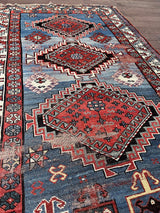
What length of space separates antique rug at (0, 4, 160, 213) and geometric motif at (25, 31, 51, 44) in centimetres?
2

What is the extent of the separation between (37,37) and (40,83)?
1.20 m

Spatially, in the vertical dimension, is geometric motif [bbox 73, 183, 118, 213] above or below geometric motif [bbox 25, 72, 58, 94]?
below

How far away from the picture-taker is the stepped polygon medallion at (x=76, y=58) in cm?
277

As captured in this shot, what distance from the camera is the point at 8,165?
165 cm

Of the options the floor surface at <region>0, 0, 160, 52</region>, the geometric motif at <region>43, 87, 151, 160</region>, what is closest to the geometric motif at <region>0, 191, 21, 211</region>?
the geometric motif at <region>43, 87, 151, 160</region>

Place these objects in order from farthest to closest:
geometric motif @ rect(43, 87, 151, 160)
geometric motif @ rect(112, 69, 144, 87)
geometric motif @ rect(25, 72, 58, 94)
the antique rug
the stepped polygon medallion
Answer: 1. the stepped polygon medallion
2. geometric motif @ rect(112, 69, 144, 87)
3. geometric motif @ rect(25, 72, 58, 94)
4. geometric motif @ rect(43, 87, 151, 160)
5. the antique rug

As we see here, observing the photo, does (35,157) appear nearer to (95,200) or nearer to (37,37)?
(95,200)

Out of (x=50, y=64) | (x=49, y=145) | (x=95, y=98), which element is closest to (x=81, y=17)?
(x=50, y=64)

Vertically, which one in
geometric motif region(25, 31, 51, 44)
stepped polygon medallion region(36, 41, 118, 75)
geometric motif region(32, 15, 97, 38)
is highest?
geometric motif region(32, 15, 97, 38)

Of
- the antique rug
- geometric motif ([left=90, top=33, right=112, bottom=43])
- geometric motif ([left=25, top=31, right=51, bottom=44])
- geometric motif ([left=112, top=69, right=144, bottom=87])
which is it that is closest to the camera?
the antique rug

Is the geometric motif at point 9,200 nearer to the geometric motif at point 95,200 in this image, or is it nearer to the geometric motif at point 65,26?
the geometric motif at point 95,200

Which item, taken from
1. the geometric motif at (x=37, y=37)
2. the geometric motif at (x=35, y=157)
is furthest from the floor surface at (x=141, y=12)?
the geometric motif at (x=35, y=157)

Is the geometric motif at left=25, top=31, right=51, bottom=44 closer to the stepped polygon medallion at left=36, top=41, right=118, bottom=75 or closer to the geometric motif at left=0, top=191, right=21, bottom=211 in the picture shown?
the stepped polygon medallion at left=36, top=41, right=118, bottom=75

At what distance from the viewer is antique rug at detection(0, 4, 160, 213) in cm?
154
